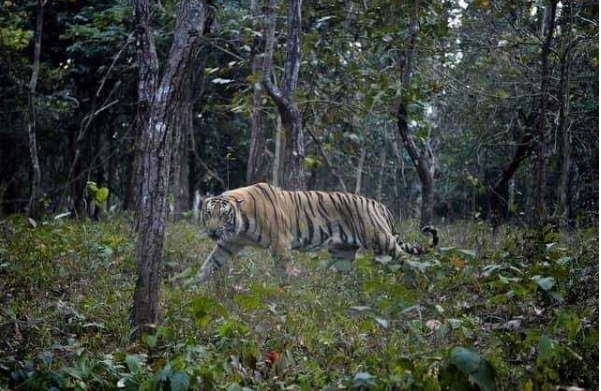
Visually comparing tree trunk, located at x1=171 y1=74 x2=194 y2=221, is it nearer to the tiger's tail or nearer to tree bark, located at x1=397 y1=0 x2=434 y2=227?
tree bark, located at x1=397 y1=0 x2=434 y2=227

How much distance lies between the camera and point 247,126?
70.1 feet

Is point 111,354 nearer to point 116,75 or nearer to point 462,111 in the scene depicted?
point 462,111

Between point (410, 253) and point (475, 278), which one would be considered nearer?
point (475, 278)

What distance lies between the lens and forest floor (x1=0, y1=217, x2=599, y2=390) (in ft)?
14.4

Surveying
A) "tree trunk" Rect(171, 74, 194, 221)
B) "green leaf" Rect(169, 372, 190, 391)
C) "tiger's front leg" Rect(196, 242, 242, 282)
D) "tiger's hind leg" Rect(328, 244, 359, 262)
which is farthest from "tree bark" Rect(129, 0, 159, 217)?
"tree trunk" Rect(171, 74, 194, 221)

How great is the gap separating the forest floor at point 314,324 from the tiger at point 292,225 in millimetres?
554

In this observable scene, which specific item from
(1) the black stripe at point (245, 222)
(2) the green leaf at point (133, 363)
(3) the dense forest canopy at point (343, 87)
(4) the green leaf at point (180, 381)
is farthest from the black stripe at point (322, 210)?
(4) the green leaf at point (180, 381)

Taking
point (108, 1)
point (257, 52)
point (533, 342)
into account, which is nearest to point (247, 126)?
point (108, 1)

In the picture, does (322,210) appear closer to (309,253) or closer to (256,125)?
(309,253)

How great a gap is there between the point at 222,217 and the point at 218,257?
17.5 inches

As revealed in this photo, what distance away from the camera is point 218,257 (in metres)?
8.73

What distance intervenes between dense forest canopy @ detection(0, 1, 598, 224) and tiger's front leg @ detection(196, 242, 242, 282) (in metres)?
1.99

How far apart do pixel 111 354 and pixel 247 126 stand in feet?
54.2

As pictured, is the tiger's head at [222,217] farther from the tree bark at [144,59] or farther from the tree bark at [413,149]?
the tree bark at [413,149]
